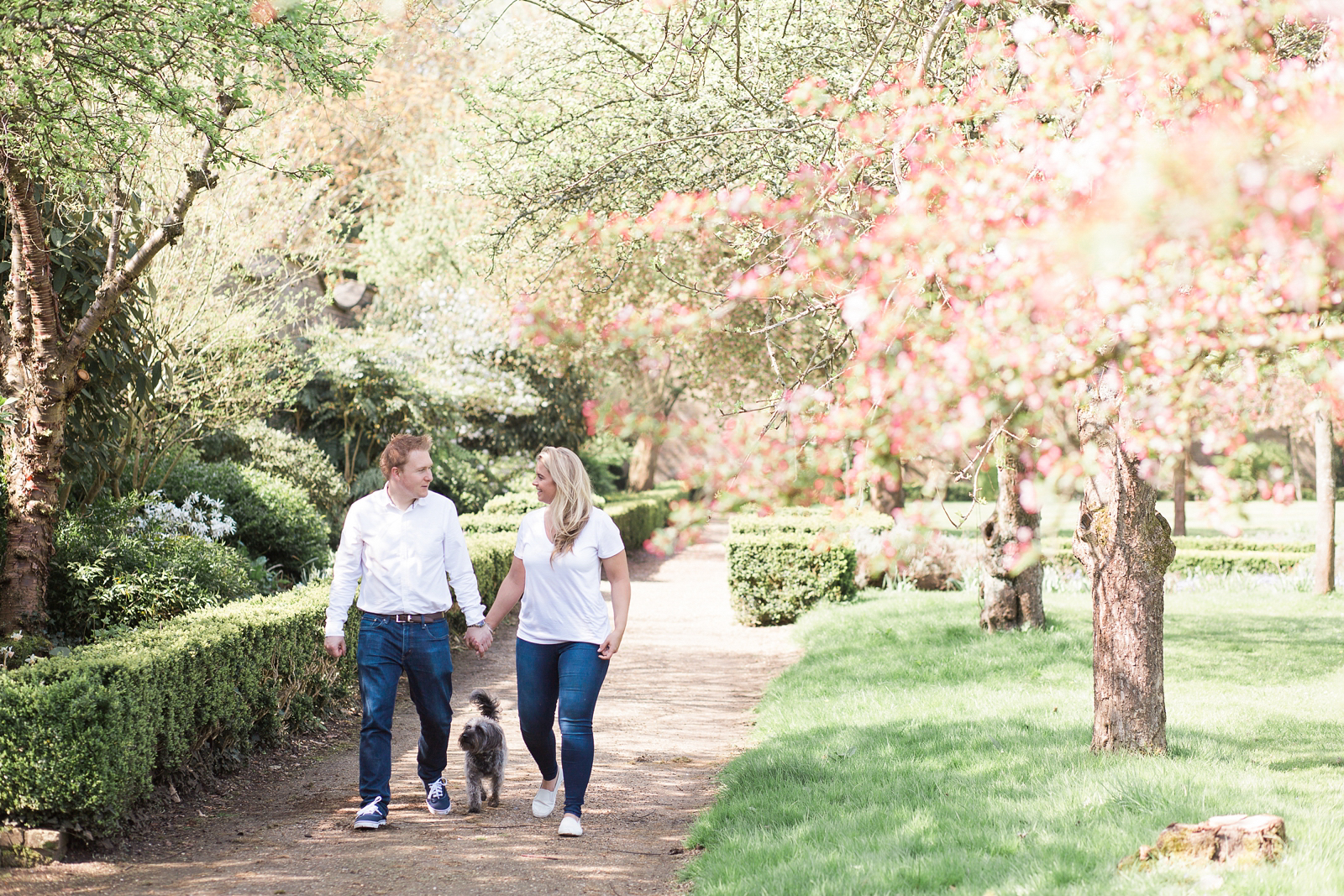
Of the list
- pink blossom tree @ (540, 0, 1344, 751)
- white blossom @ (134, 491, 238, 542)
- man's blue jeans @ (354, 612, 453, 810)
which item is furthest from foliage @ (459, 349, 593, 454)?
pink blossom tree @ (540, 0, 1344, 751)

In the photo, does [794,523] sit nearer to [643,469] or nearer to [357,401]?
[357,401]

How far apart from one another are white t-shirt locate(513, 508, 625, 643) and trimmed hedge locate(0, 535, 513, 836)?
178 centimetres

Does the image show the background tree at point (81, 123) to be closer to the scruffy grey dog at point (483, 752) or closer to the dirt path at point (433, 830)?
the dirt path at point (433, 830)

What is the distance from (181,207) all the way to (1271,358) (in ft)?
20.1

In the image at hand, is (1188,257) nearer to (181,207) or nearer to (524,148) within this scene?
(181,207)

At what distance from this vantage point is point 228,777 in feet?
19.4

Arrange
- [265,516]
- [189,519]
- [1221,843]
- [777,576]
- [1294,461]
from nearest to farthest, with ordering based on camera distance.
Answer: [1221,843] → [189,519] → [265,516] → [777,576] → [1294,461]

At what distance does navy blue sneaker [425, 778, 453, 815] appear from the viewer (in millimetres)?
5215

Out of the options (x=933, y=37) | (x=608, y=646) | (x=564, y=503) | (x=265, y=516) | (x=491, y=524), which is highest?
(x=933, y=37)

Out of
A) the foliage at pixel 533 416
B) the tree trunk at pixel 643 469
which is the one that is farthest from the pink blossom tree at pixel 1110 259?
the tree trunk at pixel 643 469

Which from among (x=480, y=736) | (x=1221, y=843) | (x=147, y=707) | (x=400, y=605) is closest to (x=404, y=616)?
(x=400, y=605)

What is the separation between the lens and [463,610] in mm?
5023

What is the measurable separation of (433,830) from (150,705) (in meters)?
1.43

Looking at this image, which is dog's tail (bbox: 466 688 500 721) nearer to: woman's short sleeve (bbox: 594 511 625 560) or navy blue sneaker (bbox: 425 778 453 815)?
navy blue sneaker (bbox: 425 778 453 815)
